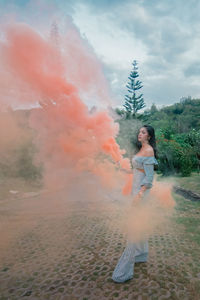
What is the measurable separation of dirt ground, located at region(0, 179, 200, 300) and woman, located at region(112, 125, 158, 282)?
180 millimetres

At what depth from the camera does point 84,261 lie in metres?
3.96

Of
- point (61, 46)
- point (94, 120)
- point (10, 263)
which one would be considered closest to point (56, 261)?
point (10, 263)

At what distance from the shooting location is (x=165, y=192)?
8.29 m

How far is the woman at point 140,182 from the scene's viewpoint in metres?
3.22

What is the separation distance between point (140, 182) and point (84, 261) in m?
1.92

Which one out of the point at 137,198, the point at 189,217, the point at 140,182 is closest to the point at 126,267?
the point at 137,198

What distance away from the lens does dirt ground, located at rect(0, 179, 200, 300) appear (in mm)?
3035

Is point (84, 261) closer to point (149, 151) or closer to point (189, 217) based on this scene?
point (149, 151)

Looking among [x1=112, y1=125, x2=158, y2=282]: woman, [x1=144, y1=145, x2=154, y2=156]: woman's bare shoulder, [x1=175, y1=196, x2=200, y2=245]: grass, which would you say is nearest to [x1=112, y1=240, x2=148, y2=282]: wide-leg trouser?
[x1=112, y1=125, x2=158, y2=282]: woman

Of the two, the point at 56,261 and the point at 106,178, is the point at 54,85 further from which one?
the point at 56,261

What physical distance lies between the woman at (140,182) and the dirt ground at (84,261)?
0.18m

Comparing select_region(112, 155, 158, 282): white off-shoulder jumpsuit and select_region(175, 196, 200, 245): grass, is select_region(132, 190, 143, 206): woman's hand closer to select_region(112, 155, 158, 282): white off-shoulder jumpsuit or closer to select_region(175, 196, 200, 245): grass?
select_region(112, 155, 158, 282): white off-shoulder jumpsuit

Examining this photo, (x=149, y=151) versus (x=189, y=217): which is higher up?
(x=149, y=151)

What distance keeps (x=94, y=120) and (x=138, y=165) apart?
3.34 metres
